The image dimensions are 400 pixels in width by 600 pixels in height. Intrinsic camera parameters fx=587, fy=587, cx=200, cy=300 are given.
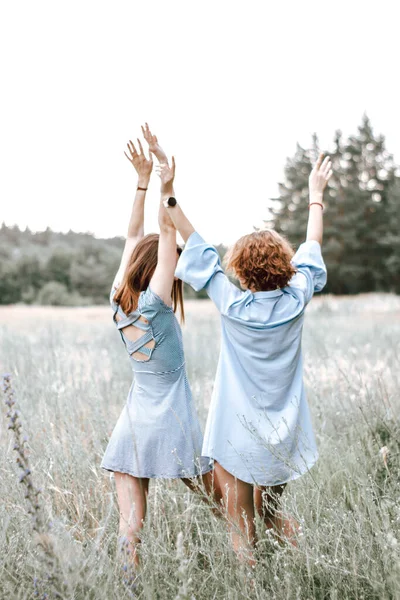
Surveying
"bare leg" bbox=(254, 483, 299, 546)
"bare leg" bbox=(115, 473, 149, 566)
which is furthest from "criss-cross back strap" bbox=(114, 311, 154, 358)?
"bare leg" bbox=(254, 483, 299, 546)

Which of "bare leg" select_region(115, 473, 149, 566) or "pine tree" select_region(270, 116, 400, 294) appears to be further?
"pine tree" select_region(270, 116, 400, 294)

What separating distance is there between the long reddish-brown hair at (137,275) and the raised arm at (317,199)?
631 mm

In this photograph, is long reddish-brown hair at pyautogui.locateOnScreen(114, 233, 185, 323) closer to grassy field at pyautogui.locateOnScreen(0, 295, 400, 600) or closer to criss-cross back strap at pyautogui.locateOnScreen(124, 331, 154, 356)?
criss-cross back strap at pyautogui.locateOnScreen(124, 331, 154, 356)

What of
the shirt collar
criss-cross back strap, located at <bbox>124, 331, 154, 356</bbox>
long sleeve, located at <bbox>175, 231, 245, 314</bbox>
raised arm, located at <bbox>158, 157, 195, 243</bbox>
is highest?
raised arm, located at <bbox>158, 157, 195, 243</bbox>

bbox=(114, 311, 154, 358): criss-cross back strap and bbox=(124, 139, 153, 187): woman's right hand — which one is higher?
bbox=(124, 139, 153, 187): woman's right hand

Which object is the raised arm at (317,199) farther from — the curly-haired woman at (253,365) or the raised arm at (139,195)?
the raised arm at (139,195)

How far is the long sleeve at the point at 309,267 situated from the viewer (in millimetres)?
2543

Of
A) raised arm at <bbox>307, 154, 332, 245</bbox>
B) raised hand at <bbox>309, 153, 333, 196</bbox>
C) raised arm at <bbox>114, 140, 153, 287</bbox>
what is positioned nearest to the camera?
raised arm at <bbox>307, 154, 332, 245</bbox>

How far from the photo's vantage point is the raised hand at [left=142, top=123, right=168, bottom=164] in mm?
2500

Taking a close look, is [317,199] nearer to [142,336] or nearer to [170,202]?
[170,202]

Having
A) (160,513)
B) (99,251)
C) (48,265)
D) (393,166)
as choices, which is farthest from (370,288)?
(160,513)

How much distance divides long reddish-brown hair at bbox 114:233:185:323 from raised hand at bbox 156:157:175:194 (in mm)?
272

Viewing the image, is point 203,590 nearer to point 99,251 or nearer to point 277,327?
point 277,327

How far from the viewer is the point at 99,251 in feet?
149
